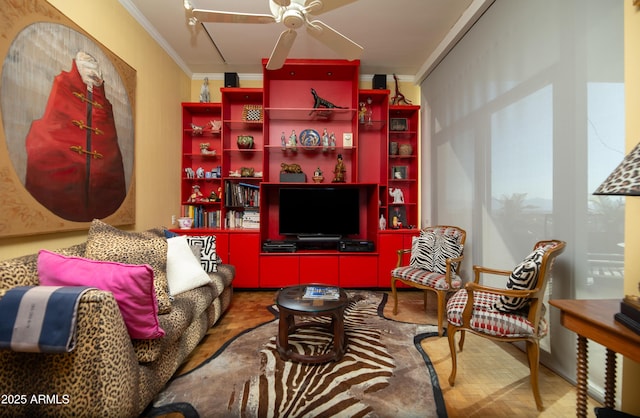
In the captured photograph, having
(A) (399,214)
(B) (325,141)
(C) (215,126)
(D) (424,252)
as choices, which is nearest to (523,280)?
(D) (424,252)

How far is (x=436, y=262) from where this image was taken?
8.26 feet

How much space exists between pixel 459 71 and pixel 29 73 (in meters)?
3.56

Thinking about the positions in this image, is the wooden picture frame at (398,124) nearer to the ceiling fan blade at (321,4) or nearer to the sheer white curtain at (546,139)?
the sheer white curtain at (546,139)


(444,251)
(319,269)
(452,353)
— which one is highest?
(444,251)

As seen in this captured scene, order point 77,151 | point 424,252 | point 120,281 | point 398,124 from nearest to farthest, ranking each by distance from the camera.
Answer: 1. point 120,281
2. point 77,151
3. point 424,252
4. point 398,124

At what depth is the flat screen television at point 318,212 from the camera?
336 centimetres

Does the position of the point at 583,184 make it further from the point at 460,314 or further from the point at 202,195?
the point at 202,195

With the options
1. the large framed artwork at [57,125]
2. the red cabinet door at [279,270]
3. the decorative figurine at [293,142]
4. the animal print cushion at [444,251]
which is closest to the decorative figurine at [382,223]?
the animal print cushion at [444,251]

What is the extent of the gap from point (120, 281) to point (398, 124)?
3541 mm

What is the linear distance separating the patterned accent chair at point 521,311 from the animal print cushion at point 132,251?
184cm

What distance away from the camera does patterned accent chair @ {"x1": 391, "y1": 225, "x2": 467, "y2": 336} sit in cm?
222

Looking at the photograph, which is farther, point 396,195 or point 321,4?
point 396,195

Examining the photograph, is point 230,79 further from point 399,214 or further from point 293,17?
point 399,214

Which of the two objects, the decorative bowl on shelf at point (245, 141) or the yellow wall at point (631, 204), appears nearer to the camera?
the yellow wall at point (631, 204)
